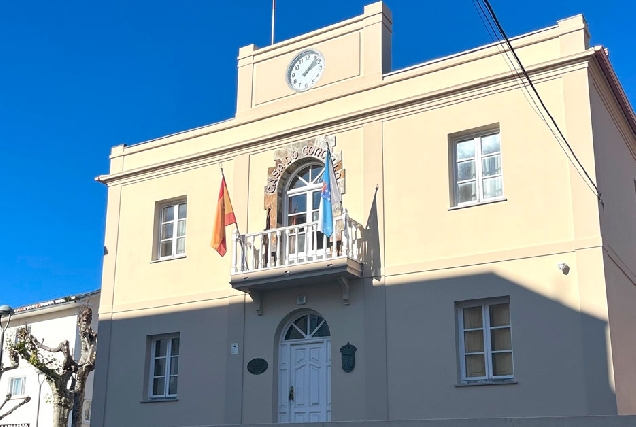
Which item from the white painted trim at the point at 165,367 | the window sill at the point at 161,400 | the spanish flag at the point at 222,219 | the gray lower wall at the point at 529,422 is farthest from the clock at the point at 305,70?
the gray lower wall at the point at 529,422

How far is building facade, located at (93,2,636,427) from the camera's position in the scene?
1466 cm

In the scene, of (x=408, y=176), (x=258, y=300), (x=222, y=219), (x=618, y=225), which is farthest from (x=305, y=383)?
(x=618, y=225)

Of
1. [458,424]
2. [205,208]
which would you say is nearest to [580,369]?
[458,424]

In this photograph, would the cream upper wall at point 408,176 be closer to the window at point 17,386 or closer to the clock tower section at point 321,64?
the clock tower section at point 321,64

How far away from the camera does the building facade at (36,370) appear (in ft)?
94.8

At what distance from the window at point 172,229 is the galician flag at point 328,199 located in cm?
437

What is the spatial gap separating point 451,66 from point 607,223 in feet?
13.9

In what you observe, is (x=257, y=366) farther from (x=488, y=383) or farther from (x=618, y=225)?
(x=618, y=225)

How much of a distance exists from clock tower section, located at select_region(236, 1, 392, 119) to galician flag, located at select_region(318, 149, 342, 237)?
7.01ft

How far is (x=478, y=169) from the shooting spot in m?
16.1

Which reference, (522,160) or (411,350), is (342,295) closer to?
(411,350)

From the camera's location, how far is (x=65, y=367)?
24.5 m

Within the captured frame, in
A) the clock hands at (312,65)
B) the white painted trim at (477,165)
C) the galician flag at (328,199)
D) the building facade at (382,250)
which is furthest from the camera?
the clock hands at (312,65)

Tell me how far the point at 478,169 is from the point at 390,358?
3.87m
